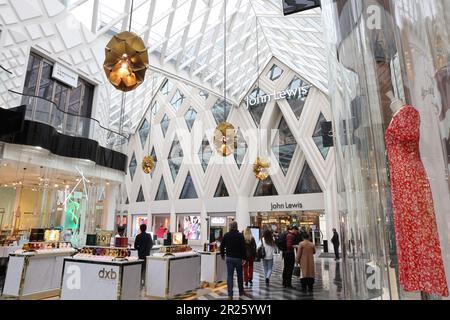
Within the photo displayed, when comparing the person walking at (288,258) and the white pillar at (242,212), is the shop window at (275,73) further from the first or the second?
the person walking at (288,258)

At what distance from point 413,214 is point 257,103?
826 inches

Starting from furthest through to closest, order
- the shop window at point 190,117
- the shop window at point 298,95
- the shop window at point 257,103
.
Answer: the shop window at point 190,117, the shop window at point 257,103, the shop window at point 298,95

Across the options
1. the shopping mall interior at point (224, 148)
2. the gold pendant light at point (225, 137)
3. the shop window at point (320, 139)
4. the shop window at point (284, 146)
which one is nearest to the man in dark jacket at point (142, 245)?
the shopping mall interior at point (224, 148)

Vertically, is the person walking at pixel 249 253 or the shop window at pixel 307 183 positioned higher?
the shop window at pixel 307 183

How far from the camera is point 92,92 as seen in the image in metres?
15.4

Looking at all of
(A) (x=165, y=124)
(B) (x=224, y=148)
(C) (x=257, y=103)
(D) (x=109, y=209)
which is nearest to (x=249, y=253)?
(B) (x=224, y=148)

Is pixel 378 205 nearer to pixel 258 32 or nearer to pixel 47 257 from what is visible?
pixel 47 257

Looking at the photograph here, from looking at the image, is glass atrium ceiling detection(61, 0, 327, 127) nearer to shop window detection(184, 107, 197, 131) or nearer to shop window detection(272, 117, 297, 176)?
shop window detection(272, 117, 297, 176)

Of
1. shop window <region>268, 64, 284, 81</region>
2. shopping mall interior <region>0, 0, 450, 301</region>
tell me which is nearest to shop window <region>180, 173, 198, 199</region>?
shopping mall interior <region>0, 0, 450, 301</region>

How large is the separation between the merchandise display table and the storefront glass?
418 centimetres

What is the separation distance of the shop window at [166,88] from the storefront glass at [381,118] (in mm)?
26805

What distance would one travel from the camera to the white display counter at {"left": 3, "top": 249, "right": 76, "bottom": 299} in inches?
256

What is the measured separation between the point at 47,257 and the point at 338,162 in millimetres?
7203

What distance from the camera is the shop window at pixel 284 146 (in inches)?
828
